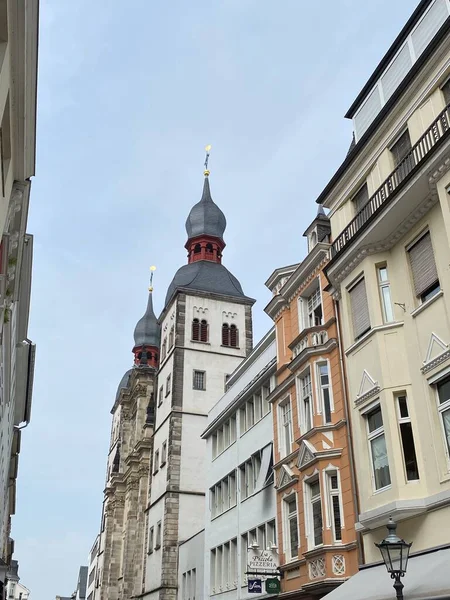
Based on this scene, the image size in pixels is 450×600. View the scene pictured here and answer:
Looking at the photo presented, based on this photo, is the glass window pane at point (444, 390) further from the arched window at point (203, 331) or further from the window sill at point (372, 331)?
the arched window at point (203, 331)

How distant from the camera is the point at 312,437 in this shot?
61.8ft

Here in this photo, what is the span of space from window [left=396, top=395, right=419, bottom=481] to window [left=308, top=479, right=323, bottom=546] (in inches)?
187

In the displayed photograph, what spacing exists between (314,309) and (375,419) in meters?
6.36

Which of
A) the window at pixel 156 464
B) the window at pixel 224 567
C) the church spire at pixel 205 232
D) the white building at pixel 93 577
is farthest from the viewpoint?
the white building at pixel 93 577

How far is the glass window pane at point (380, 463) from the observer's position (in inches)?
570

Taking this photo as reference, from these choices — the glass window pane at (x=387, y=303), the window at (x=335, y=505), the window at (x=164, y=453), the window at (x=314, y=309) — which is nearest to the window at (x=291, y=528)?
the window at (x=335, y=505)

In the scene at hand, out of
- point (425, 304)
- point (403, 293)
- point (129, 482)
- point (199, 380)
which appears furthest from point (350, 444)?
point (129, 482)

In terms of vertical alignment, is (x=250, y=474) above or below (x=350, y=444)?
above

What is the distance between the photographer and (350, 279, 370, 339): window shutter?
1633 centimetres

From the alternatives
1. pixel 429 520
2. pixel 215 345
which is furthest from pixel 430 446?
pixel 215 345

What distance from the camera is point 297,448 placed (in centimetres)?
1991

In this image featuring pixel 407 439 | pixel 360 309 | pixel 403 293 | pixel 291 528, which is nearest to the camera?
pixel 407 439

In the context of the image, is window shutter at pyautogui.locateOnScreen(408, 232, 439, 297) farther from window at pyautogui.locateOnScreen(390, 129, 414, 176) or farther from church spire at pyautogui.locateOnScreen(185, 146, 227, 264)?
church spire at pyautogui.locateOnScreen(185, 146, 227, 264)

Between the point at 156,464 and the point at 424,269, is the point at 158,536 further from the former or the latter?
the point at 424,269
